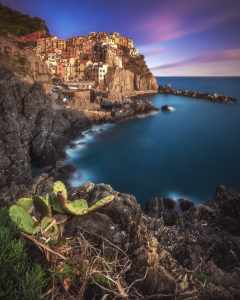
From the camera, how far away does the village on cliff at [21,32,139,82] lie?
4512 cm

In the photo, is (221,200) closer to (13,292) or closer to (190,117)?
(13,292)

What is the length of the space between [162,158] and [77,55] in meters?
51.2

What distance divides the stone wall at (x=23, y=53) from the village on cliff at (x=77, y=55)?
12.2 metres

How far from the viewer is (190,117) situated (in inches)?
1570

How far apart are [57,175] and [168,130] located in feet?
A: 74.6

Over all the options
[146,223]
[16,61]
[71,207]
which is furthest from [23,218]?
[16,61]

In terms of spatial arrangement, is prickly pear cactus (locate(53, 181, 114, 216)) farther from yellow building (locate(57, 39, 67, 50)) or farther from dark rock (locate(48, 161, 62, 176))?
yellow building (locate(57, 39, 67, 50))

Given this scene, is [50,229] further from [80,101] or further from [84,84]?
[84,84]

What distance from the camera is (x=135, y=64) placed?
68875mm

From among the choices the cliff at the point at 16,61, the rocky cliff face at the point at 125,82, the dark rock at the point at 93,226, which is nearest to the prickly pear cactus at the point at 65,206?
the dark rock at the point at 93,226

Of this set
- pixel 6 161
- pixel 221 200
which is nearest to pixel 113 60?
pixel 6 161

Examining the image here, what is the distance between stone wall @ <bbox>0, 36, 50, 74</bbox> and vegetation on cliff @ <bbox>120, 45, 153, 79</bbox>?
4187 cm

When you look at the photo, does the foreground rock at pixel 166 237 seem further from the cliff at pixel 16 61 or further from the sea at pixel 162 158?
the cliff at pixel 16 61

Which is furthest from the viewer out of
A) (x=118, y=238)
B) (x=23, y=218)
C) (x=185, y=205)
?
(x=185, y=205)
